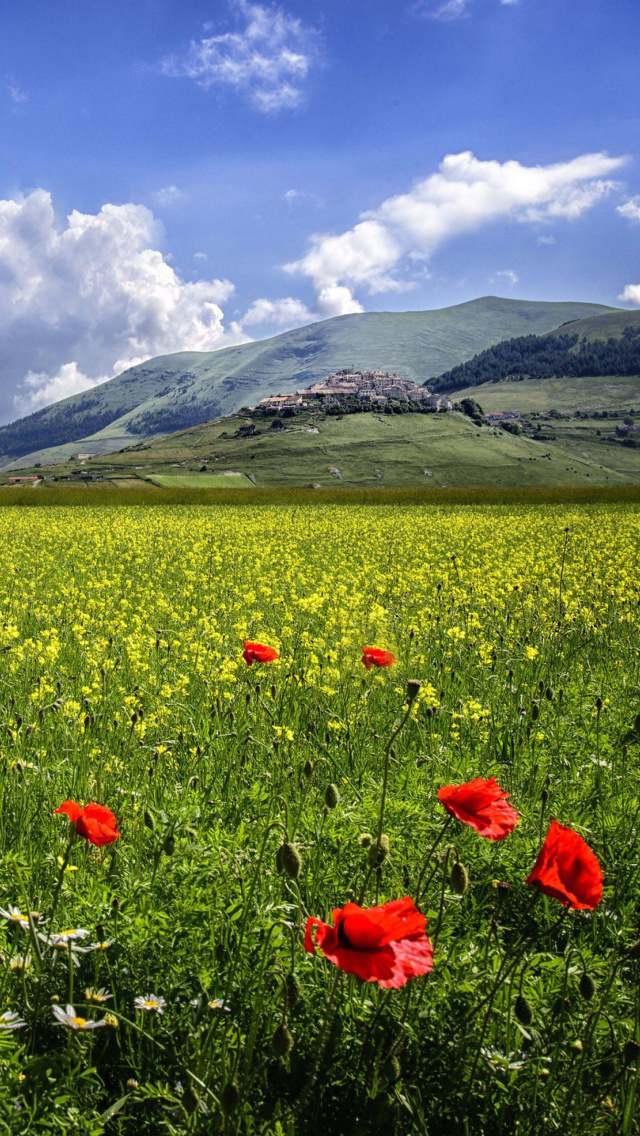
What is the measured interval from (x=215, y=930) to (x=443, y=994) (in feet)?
3.28

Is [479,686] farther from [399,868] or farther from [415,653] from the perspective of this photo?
[399,868]

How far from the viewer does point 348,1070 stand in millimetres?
2369

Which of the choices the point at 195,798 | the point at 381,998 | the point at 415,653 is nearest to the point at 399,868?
the point at 381,998

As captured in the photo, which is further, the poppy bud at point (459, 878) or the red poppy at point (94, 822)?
the red poppy at point (94, 822)

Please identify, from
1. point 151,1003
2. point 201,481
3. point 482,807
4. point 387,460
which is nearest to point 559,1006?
point 482,807

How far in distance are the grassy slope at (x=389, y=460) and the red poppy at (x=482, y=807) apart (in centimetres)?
12437

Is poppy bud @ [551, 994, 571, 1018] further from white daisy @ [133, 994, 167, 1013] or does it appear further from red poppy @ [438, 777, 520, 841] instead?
white daisy @ [133, 994, 167, 1013]

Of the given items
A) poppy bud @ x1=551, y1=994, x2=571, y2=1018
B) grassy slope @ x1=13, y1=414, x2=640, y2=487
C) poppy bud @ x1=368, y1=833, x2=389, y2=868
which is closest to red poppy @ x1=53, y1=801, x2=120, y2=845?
poppy bud @ x1=368, y1=833, x2=389, y2=868

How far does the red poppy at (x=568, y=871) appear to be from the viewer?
1756 millimetres

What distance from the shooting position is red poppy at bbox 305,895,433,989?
1.48 metres

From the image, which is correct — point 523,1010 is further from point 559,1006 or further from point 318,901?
point 318,901

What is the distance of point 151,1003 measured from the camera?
8.04 ft

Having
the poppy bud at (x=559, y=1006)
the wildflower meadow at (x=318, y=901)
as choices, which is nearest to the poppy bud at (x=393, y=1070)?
the wildflower meadow at (x=318, y=901)

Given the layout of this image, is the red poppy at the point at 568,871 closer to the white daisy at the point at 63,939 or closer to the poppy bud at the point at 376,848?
the poppy bud at the point at 376,848
